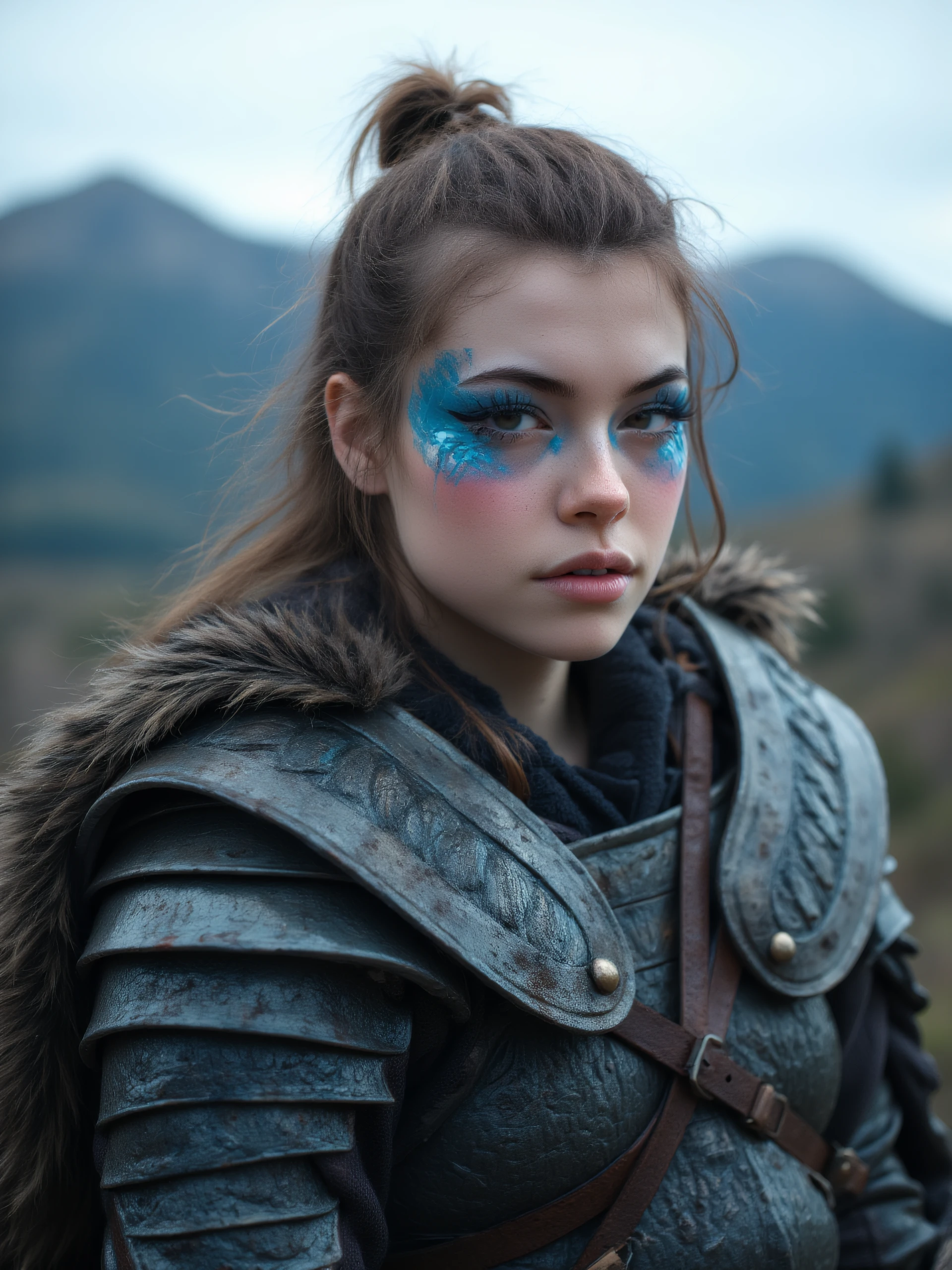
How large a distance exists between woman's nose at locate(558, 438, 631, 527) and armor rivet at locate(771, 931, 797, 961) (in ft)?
2.23

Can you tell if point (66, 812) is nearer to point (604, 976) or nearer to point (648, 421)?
point (604, 976)

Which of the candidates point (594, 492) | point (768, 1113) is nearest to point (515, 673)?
point (594, 492)

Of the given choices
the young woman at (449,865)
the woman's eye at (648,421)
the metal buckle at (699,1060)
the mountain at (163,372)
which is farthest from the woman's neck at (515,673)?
the mountain at (163,372)

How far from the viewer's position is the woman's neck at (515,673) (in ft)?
5.04

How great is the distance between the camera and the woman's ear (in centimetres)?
149

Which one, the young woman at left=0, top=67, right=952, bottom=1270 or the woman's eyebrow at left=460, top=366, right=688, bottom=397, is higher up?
the woman's eyebrow at left=460, top=366, right=688, bottom=397

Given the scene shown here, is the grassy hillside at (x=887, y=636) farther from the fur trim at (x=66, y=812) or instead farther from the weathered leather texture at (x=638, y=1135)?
the fur trim at (x=66, y=812)

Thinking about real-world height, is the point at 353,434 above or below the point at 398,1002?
above

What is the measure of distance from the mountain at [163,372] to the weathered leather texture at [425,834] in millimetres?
10616

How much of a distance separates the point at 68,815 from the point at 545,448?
80cm

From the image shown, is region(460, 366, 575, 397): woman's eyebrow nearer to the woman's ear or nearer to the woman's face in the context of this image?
the woman's face

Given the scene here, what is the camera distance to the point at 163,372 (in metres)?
13.1

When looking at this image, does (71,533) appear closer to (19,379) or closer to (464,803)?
(19,379)

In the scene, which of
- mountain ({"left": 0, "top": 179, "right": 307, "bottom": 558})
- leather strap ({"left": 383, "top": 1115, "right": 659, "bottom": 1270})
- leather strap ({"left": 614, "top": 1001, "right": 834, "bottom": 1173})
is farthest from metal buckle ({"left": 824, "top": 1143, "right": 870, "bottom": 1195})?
mountain ({"left": 0, "top": 179, "right": 307, "bottom": 558})
